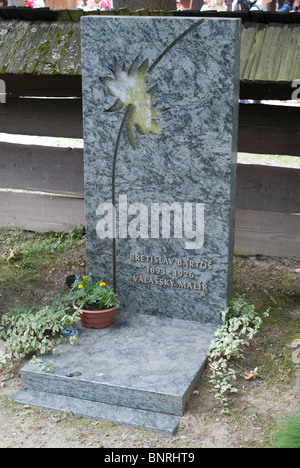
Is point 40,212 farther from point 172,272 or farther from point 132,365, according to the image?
point 132,365

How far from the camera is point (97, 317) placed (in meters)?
3.92

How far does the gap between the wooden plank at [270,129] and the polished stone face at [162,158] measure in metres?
1.36

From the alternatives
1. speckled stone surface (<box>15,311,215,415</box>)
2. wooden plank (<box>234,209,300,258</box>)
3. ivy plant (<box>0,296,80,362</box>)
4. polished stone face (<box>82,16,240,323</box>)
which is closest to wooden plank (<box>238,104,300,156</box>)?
wooden plank (<box>234,209,300,258</box>)

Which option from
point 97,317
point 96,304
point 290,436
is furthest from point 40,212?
point 290,436

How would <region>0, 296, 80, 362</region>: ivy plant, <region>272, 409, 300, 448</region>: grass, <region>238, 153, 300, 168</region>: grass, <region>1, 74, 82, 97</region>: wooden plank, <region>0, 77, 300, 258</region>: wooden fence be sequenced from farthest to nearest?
<region>238, 153, 300, 168</region>: grass
<region>1, 74, 82, 97</region>: wooden plank
<region>0, 77, 300, 258</region>: wooden fence
<region>0, 296, 80, 362</region>: ivy plant
<region>272, 409, 300, 448</region>: grass

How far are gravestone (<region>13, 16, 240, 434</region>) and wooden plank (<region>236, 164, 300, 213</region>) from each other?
1.33 m

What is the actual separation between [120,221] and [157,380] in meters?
1.24

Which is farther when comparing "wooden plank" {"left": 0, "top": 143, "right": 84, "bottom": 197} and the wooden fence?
"wooden plank" {"left": 0, "top": 143, "right": 84, "bottom": 197}

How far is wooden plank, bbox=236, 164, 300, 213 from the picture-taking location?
5074 millimetres

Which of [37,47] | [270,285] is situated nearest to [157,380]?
[270,285]

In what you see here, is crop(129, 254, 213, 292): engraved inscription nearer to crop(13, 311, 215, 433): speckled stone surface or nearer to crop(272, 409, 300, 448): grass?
crop(13, 311, 215, 433): speckled stone surface

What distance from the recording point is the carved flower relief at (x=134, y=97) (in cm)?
383

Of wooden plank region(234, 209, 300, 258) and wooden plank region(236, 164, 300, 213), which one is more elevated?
wooden plank region(236, 164, 300, 213)
